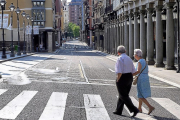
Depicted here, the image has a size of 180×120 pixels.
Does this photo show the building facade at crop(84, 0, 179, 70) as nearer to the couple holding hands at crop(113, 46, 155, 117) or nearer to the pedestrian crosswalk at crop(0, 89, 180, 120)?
the pedestrian crosswalk at crop(0, 89, 180, 120)

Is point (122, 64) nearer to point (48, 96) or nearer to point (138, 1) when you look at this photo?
point (48, 96)

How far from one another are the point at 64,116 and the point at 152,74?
1403cm

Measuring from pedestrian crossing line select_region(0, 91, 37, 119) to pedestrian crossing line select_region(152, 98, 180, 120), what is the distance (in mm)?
4079

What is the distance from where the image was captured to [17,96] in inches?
491

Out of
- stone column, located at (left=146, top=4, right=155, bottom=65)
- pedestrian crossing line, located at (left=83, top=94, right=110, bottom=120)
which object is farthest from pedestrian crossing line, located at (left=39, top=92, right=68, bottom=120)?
stone column, located at (left=146, top=4, right=155, bottom=65)

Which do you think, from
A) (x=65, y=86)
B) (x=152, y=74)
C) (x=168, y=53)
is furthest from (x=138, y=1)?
(x=65, y=86)

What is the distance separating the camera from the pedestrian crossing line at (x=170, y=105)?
10.2m

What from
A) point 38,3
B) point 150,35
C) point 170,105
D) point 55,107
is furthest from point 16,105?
point 38,3

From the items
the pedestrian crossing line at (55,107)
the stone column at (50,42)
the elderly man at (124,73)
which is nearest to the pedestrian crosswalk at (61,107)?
the pedestrian crossing line at (55,107)

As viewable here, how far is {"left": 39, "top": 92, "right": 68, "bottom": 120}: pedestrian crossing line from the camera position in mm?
9145

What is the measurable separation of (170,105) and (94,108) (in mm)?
2473

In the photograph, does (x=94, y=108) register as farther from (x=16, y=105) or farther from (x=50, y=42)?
(x=50, y=42)

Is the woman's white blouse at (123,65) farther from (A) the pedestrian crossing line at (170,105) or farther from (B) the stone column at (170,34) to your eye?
(B) the stone column at (170,34)

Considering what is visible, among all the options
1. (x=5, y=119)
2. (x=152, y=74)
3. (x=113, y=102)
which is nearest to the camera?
(x=5, y=119)
